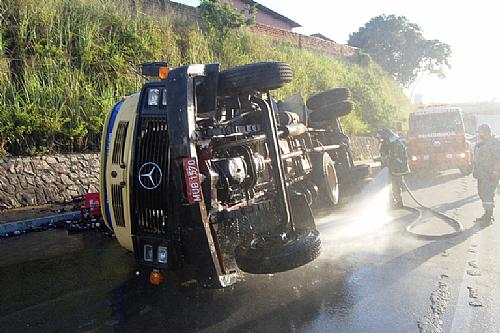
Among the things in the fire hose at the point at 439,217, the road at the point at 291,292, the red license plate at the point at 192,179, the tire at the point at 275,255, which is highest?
the red license plate at the point at 192,179

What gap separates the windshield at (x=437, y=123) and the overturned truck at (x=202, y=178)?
11626 mm

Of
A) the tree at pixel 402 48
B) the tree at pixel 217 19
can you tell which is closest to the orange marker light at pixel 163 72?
the tree at pixel 217 19

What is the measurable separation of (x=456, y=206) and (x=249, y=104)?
6414 millimetres

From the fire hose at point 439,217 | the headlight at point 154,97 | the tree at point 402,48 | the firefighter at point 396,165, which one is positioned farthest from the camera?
the tree at point 402,48

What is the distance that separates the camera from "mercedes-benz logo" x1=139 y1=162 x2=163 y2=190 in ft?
11.7

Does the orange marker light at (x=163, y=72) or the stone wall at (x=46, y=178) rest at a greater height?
the orange marker light at (x=163, y=72)

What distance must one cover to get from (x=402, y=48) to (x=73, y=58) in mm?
34346

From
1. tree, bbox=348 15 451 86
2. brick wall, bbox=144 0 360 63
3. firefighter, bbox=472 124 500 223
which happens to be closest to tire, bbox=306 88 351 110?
firefighter, bbox=472 124 500 223

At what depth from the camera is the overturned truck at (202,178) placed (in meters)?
3.45

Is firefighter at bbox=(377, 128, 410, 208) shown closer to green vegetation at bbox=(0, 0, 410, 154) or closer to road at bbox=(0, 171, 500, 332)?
road at bbox=(0, 171, 500, 332)

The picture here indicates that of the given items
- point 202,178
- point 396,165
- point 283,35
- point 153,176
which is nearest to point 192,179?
point 202,178

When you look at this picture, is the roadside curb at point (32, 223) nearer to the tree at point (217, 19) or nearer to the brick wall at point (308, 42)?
the tree at point (217, 19)

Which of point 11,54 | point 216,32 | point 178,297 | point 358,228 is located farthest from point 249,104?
point 216,32

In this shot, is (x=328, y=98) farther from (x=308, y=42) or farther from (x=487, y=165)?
(x=308, y=42)
